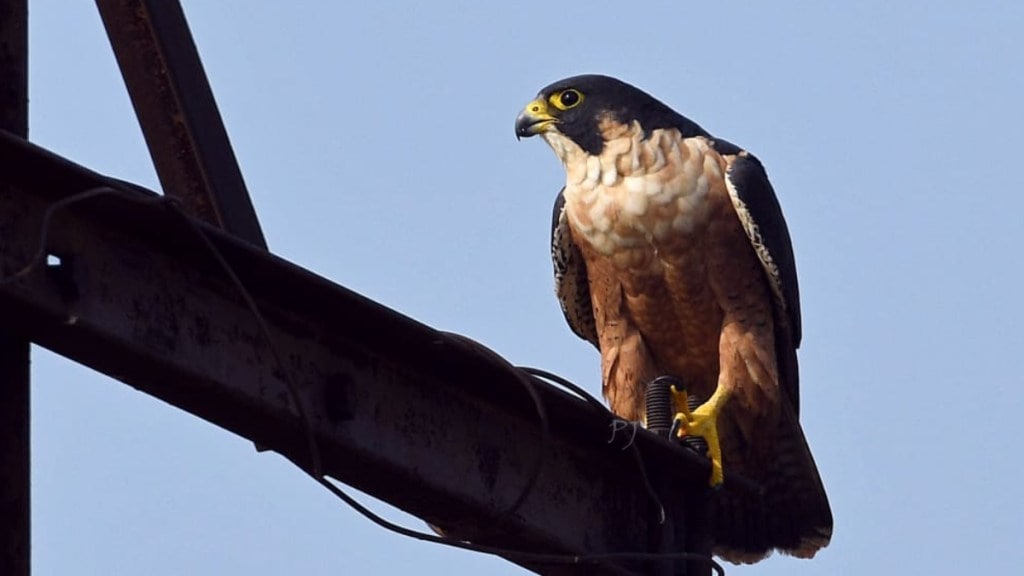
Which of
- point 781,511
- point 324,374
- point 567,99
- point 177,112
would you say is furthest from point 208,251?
point 567,99

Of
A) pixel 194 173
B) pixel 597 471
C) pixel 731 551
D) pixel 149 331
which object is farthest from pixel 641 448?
pixel 731 551

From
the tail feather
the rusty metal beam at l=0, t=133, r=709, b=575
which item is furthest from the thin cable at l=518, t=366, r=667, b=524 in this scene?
the tail feather

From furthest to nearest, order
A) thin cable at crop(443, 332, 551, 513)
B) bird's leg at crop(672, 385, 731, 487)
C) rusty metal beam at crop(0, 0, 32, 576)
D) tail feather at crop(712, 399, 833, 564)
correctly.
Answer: tail feather at crop(712, 399, 833, 564) < bird's leg at crop(672, 385, 731, 487) < thin cable at crop(443, 332, 551, 513) < rusty metal beam at crop(0, 0, 32, 576)

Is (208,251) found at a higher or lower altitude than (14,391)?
higher

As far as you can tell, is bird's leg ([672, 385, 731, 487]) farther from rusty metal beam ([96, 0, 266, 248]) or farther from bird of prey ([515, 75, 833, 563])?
rusty metal beam ([96, 0, 266, 248])

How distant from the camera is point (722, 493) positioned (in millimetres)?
5719

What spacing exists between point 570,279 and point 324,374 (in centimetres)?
435

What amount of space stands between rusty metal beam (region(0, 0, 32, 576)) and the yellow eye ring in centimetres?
465

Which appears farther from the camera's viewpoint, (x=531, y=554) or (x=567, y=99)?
(x=567, y=99)

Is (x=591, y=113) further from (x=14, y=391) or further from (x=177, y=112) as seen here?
(x=14, y=391)

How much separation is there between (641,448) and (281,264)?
1.52 m

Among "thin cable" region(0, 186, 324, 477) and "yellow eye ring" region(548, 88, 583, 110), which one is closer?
"thin cable" region(0, 186, 324, 477)

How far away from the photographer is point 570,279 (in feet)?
29.0

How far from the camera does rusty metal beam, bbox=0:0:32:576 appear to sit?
388 cm
